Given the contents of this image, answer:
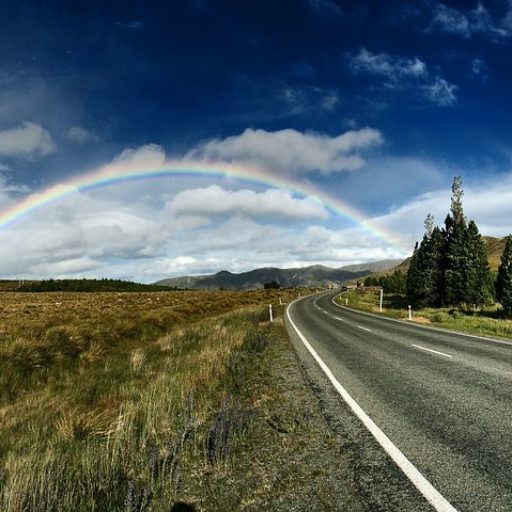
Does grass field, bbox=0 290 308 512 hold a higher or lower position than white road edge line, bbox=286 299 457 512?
lower

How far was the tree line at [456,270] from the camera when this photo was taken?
42.4m

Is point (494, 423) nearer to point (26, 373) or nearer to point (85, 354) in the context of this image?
point (26, 373)

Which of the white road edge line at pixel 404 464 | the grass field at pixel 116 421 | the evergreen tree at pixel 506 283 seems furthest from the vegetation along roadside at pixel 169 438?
the evergreen tree at pixel 506 283

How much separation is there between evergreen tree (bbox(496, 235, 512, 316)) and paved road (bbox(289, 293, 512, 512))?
1283 inches

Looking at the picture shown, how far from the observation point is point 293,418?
583cm

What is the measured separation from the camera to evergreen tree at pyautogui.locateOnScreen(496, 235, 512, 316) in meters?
39.9

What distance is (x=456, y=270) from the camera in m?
48.9

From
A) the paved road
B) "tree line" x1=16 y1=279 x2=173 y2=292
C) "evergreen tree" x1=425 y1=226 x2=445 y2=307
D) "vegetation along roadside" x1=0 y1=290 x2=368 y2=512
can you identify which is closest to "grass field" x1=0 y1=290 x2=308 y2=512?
"vegetation along roadside" x1=0 y1=290 x2=368 y2=512

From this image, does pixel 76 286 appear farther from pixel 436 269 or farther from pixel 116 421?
pixel 116 421

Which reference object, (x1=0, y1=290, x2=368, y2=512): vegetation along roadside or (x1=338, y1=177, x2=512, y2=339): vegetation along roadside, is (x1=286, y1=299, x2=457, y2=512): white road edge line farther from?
(x1=338, y1=177, x2=512, y2=339): vegetation along roadside

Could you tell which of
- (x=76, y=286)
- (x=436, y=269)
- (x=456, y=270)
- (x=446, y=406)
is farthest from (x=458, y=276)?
(x=76, y=286)

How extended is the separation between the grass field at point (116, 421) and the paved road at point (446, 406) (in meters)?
1.83

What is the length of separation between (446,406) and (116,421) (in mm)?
5130

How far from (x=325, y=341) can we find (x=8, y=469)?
12231 millimetres
